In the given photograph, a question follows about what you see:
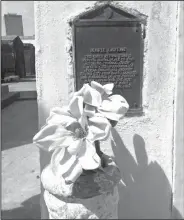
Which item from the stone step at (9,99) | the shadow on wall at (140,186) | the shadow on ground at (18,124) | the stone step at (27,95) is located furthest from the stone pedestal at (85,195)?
the stone step at (27,95)

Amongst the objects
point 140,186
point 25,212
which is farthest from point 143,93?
point 25,212

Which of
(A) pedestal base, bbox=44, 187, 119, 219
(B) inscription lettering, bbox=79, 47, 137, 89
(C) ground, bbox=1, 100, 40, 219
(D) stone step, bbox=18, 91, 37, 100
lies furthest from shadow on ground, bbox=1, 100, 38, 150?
(A) pedestal base, bbox=44, 187, 119, 219

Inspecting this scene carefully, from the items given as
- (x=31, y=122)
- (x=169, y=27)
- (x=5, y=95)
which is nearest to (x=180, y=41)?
(x=169, y=27)

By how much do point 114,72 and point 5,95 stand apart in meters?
7.63

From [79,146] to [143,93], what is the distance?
0.85 m

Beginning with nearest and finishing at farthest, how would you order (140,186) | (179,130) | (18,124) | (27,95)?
1. (179,130)
2. (140,186)
3. (18,124)
4. (27,95)

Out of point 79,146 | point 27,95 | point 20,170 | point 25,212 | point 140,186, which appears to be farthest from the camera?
point 27,95

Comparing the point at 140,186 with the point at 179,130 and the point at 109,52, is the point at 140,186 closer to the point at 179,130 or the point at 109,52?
the point at 179,130

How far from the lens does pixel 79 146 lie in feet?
6.48

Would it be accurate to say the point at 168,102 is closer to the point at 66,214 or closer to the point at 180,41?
the point at 180,41

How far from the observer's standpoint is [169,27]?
8.17 ft

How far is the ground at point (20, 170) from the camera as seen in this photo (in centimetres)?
329

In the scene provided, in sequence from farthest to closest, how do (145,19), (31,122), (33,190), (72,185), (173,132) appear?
(31,122)
(33,190)
(173,132)
(145,19)
(72,185)

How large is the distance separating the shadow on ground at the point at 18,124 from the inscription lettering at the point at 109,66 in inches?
130
